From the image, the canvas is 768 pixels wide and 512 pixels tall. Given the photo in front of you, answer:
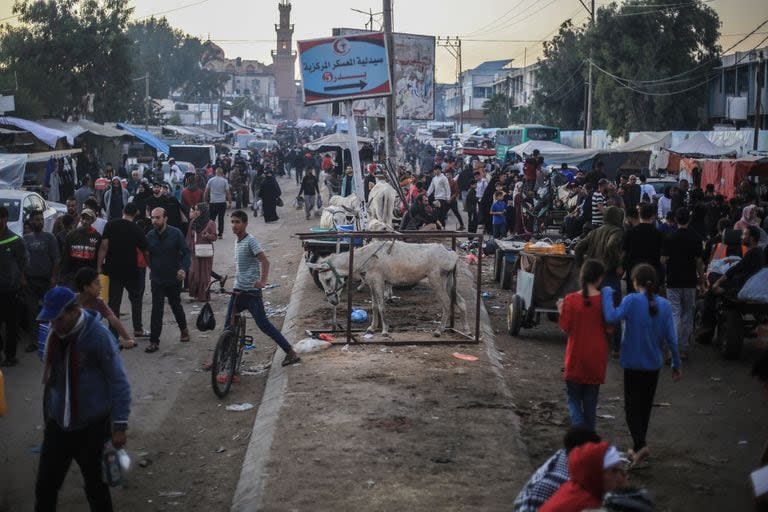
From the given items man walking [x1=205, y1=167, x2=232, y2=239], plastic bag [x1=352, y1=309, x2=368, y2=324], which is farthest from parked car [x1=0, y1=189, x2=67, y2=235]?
man walking [x1=205, y1=167, x2=232, y2=239]

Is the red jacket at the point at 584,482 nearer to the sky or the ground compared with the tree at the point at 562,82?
nearer to the ground

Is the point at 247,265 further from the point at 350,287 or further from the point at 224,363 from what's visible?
the point at 350,287

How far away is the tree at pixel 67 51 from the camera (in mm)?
40781

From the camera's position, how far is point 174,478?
7426 mm

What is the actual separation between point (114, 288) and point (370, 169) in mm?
14987

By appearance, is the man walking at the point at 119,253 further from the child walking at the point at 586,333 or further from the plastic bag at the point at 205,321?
the child walking at the point at 586,333

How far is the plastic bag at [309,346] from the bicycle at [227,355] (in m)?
0.93

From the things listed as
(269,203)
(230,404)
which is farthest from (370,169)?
(230,404)

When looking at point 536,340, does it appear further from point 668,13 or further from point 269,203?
point 668,13

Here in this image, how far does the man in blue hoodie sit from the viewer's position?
5406 mm

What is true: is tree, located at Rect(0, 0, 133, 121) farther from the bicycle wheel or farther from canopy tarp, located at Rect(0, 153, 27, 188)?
the bicycle wheel

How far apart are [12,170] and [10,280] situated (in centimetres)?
1264

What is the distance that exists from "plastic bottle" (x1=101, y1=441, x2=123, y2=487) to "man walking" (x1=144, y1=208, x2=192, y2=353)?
603cm

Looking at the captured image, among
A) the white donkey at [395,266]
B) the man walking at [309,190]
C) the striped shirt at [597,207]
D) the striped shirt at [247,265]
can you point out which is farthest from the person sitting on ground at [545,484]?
the man walking at [309,190]
